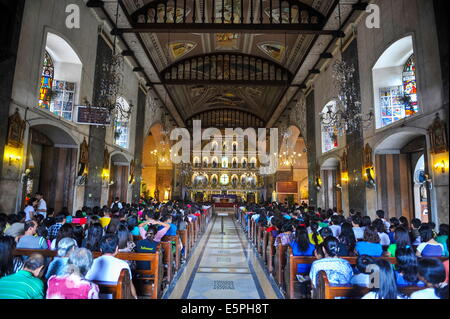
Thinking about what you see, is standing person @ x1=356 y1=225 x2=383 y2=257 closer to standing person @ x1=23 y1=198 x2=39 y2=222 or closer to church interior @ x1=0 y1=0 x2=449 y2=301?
church interior @ x1=0 y1=0 x2=449 y2=301

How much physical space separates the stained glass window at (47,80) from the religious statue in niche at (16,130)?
221 cm

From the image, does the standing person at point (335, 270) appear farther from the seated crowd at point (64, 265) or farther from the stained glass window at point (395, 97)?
the stained glass window at point (395, 97)

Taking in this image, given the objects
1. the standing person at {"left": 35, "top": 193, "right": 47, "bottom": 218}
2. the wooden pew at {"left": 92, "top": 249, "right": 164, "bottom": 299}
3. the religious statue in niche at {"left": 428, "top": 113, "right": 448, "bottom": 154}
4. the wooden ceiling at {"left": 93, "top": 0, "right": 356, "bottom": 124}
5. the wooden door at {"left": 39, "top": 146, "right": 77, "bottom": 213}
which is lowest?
the wooden pew at {"left": 92, "top": 249, "right": 164, "bottom": 299}

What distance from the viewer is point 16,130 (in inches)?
239

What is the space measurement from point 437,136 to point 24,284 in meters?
7.45

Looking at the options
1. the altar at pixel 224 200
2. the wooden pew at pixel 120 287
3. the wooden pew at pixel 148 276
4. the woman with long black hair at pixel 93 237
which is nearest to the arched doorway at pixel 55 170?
the woman with long black hair at pixel 93 237

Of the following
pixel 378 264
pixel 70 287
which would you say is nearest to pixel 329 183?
pixel 378 264

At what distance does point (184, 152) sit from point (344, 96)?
22.1 metres

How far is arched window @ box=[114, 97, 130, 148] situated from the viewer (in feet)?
40.0

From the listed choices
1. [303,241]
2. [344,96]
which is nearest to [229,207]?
[344,96]

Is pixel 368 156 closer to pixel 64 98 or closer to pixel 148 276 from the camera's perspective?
pixel 148 276

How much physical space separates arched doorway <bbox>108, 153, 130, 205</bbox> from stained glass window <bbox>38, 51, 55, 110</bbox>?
17.5ft

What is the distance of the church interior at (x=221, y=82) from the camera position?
12.4ft

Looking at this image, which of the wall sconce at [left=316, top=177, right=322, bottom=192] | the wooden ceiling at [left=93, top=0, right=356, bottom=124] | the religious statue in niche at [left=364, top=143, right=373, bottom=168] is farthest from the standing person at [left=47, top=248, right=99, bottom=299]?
the wall sconce at [left=316, top=177, right=322, bottom=192]
